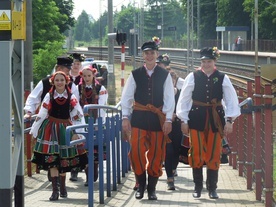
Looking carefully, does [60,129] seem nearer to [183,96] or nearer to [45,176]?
[183,96]

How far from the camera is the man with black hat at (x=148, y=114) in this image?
11109 mm

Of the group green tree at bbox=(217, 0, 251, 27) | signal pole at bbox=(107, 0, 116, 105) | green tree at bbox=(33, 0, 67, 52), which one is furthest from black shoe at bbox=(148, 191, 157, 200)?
green tree at bbox=(217, 0, 251, 27)

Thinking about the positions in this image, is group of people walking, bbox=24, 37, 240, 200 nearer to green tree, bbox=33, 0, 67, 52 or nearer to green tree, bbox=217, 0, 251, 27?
green tree, bbox=33, 0, 67, 52

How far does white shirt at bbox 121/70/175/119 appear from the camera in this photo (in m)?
11.1

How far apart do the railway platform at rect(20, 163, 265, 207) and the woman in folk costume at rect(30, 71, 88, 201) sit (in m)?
0.42

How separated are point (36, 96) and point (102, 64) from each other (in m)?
33.7

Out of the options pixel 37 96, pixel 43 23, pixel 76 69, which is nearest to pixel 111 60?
pixel 43 23

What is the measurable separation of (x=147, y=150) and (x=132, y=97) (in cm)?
66

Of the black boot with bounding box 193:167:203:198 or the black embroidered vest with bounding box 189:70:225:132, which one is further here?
the black boot with bounding box 193:167:203:198

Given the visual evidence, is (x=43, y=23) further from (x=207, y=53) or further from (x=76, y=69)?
(x=207, y=53)

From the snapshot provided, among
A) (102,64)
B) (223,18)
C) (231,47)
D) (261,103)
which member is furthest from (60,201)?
(223,18)

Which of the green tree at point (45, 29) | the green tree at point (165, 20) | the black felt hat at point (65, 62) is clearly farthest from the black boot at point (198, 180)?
the green tree at point (165, 20)

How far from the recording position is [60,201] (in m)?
11.2

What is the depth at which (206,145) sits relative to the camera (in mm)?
11234
